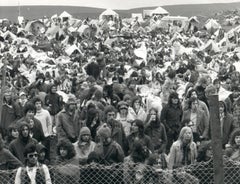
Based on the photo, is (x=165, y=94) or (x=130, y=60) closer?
(x=165, y=94)

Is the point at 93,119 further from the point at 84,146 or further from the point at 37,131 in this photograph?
the point at 84,146

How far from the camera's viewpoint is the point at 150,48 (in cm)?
3494

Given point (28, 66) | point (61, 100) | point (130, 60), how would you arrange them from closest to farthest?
point (61, 100)
point (28, 66)
point (130, 60)

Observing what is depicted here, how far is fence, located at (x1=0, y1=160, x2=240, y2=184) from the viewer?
9172 mm

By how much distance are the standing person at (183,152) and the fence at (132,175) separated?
729 millimetres

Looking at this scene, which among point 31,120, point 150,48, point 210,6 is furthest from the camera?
point 210,6

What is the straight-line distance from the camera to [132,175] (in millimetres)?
9320

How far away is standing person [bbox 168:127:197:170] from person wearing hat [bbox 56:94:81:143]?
8.74ft

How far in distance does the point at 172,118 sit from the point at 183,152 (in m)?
2.74

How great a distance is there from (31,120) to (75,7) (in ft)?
295

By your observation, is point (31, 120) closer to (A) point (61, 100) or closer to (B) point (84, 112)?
(B) point (84, 112)

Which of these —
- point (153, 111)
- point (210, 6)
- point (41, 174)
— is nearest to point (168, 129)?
point (153, 111)

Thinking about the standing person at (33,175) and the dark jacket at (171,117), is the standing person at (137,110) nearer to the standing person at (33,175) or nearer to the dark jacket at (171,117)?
the dark jacket at (171,117)

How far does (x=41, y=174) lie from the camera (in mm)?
8812
